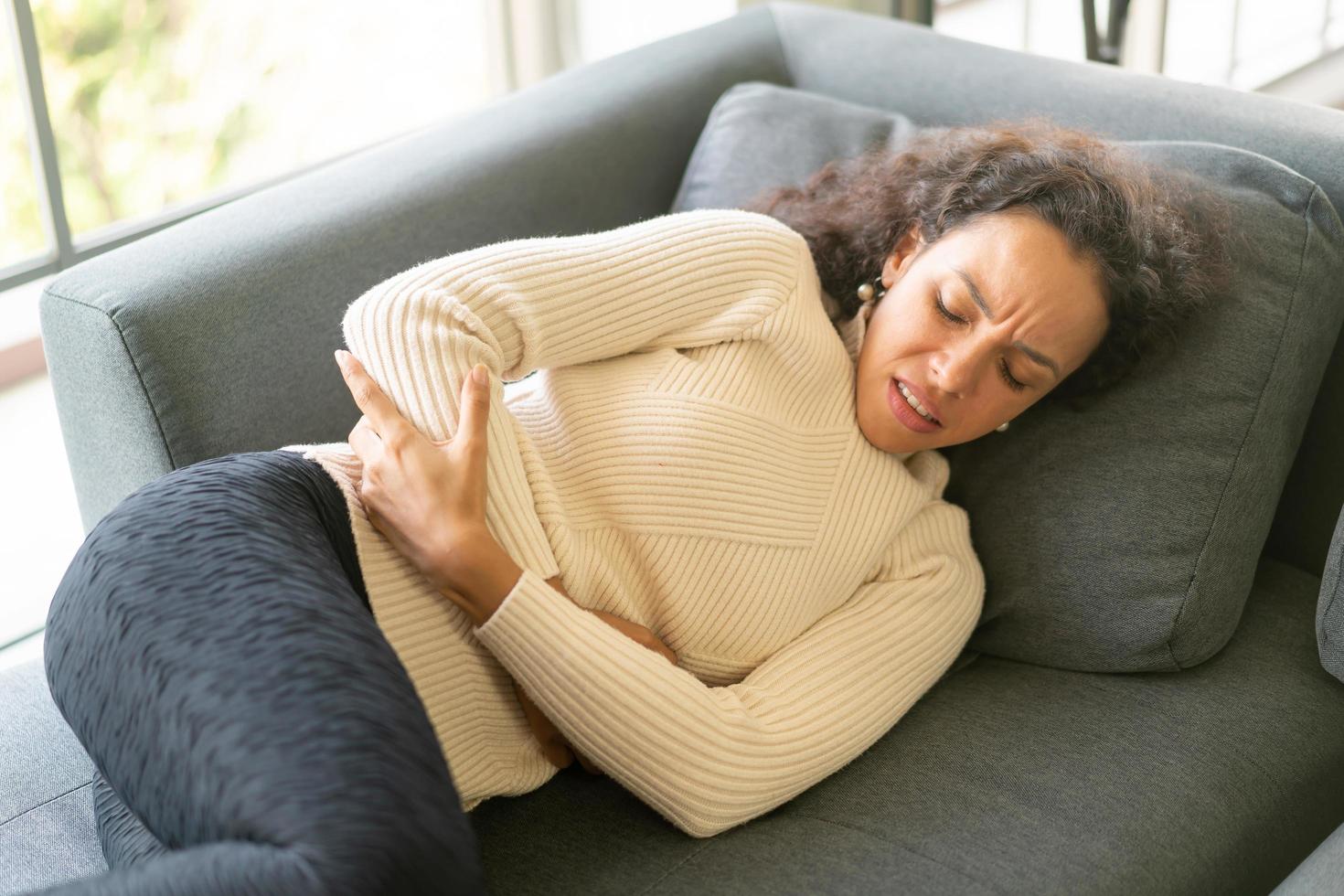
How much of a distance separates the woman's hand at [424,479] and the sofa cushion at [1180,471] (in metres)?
0.65

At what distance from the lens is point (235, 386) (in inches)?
58.6

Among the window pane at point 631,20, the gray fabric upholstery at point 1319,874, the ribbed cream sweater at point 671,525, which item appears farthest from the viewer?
the window pane at point 631,20

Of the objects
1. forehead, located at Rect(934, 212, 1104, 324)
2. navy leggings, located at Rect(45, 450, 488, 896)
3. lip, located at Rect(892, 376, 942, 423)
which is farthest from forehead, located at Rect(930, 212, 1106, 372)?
navy leggings, located at Rect(45, 450, 488, 896)

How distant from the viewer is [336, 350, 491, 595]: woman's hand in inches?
48.4

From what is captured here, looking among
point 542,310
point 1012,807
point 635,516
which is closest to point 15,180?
point 542,310

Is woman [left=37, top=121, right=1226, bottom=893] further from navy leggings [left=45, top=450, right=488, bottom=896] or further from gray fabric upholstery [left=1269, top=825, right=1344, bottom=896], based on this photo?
gray fabric upholstery [left=1269, top=825, right=1344, bottom=896]

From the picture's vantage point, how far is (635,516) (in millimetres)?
1376

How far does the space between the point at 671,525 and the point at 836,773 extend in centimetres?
32

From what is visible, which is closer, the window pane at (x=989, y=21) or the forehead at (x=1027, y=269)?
the forehead at (x=1027, y=269)

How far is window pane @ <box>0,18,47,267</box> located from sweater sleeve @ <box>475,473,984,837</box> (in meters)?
1.34

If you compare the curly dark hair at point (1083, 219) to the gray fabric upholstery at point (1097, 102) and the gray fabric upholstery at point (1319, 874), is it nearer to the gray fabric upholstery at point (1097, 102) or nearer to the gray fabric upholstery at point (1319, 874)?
the gray fabric upholstery at point (1097, 102)

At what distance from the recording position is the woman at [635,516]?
1.03 m

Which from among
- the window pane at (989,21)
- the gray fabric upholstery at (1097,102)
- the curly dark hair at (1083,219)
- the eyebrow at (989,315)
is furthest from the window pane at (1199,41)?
the eyebrow at (989,315)

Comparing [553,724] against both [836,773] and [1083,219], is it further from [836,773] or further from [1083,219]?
[1083,219]
